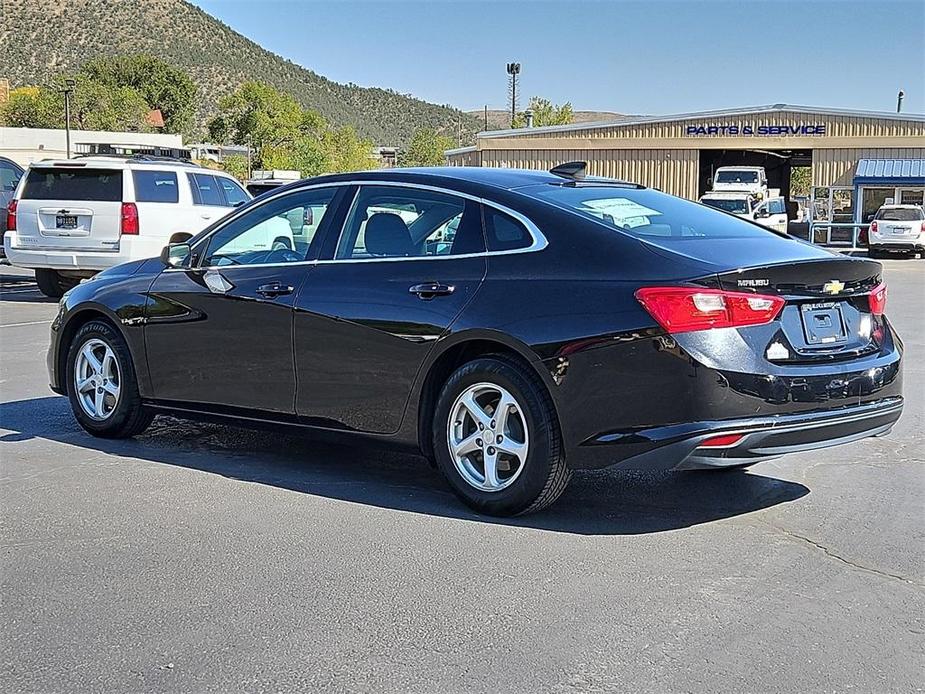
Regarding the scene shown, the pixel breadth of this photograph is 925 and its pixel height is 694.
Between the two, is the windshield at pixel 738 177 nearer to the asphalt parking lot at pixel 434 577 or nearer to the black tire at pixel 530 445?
the asphalt parking lot at pixel 434 577

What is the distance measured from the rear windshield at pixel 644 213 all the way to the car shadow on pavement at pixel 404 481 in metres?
1.31

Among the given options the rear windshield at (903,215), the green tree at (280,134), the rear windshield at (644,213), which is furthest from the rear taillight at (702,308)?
the green tree at (280,134)

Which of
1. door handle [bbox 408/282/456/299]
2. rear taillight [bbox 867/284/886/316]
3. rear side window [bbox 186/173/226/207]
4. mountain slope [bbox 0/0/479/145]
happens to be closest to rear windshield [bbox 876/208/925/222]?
rear side window [bbox 186/173/226/207]

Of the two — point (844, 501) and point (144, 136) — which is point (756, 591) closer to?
point (844, 501)

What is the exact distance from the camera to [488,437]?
17.9 feet

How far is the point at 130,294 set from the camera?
7016mm

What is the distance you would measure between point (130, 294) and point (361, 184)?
5.68 ft

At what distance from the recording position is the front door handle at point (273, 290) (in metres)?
6.22

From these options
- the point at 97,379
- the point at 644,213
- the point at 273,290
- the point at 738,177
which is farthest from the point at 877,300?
the point at 738,177

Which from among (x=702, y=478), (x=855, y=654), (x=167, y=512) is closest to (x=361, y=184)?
(x=167, y=512)

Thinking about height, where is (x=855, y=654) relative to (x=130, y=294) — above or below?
below

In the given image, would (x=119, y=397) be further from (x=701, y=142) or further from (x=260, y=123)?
(x=260, y=123)

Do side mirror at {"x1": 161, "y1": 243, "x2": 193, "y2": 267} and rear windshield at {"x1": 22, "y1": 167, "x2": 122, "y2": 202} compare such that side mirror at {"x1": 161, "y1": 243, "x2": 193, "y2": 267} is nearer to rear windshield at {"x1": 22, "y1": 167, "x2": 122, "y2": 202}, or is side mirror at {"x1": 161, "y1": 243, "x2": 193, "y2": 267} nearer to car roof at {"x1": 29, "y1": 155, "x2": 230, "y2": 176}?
rear windshield at {"x1": 22, "y1": 167, "x2": 122, "y2": 202}

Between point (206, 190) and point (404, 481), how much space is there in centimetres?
1119
